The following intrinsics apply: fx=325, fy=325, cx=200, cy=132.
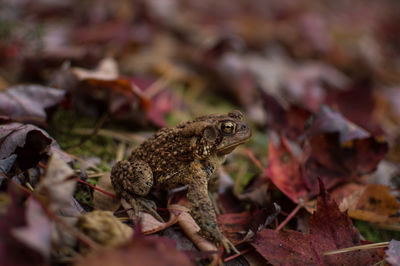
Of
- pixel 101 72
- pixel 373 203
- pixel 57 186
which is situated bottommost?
pixel 373 203

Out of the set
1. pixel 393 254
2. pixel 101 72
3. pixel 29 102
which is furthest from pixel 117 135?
pixel 393 254

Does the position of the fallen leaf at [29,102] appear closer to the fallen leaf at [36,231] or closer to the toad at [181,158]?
the toad at [181,158]

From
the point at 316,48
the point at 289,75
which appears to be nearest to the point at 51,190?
the point at 289,75

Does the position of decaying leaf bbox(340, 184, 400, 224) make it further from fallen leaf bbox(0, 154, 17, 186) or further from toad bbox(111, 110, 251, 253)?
fallen leaf bbox(0, 154, 17, 186)

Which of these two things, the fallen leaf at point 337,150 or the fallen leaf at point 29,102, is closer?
the fallen leaf at point 29,102

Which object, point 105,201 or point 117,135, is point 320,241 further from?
point 117,135

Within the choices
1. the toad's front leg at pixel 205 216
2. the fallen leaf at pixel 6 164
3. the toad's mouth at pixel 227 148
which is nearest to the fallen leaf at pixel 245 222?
the toad's front leg at pixel 205 216
